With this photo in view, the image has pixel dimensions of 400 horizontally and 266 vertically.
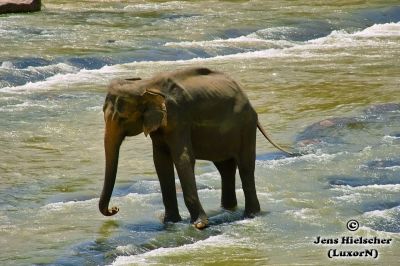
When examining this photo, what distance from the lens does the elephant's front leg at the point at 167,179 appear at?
9.79 meters

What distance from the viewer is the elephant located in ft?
30.8

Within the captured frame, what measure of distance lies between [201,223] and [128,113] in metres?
1.08

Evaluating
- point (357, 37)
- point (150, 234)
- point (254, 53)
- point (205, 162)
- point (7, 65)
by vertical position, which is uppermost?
point (150, 234)

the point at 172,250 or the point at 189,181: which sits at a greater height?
the point at 189,181

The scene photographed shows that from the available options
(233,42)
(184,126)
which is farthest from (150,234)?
(233,42)

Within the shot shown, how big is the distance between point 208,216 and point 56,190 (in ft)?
6.39

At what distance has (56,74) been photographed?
19.4m

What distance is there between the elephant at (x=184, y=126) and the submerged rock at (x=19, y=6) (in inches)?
630

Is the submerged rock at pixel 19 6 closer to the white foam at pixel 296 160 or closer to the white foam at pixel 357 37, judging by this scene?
the white foam at pixel 357 37

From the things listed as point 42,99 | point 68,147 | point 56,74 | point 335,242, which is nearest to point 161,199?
point 335,242

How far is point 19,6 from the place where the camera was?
2586 centimetres

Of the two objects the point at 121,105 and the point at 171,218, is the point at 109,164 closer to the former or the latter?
the point at 121,105

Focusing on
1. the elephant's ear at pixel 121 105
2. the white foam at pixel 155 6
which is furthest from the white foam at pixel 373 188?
the white foam at pixel 155 6

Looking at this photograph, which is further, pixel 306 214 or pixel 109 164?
pixel 306 214
